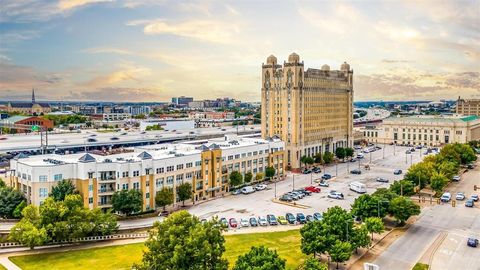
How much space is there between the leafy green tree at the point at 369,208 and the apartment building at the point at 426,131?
98535mm

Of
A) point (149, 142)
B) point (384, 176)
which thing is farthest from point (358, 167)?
point (149, 142)

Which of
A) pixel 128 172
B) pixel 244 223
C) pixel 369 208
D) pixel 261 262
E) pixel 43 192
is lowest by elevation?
pixel 244 223

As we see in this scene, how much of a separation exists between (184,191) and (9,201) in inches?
894

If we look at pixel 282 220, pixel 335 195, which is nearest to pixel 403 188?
pixel 335 195

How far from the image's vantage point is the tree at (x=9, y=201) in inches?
2097

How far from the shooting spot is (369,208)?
50156mm

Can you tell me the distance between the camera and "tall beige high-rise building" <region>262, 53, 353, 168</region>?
99312mm

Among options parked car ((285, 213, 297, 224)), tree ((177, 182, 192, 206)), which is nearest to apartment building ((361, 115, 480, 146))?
parked car ((285, 213, 297, 224))

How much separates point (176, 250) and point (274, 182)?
170 ft

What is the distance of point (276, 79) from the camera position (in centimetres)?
10212

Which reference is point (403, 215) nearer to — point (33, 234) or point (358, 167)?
point (33, 234)

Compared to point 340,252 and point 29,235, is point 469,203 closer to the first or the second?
point 340,252

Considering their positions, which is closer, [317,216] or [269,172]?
[317,216]

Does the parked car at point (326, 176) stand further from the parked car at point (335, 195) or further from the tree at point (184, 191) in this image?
the tree at point (184, 191)
